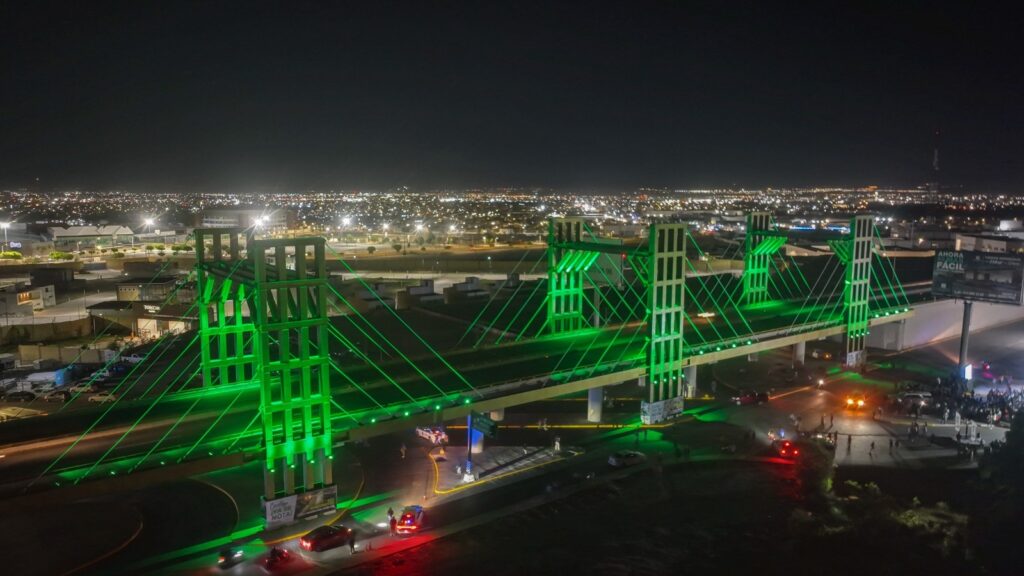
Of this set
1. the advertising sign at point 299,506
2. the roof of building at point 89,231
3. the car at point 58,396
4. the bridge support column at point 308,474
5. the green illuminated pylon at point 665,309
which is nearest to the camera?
the advertising sign at point 299,506

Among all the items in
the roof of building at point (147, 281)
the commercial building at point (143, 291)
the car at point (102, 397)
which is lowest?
the car at point (102, 397)

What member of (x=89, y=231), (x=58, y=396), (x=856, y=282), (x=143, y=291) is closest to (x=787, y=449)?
(x=856, y=282)

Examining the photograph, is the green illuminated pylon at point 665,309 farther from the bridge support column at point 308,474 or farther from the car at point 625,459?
the bridge support column at point 308,474

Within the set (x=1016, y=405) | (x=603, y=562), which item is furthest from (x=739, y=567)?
(x=1016, y=405)

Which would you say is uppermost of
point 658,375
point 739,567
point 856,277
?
point 856,277

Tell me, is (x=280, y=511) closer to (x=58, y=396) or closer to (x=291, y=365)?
(x=291, y=365)

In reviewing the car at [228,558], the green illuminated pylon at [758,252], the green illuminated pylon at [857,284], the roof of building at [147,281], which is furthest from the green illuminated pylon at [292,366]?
the roof of building at [147,281]

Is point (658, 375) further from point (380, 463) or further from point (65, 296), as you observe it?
point (65, 296)

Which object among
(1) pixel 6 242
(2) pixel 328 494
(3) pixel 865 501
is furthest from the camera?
(1) pixel 6 242
